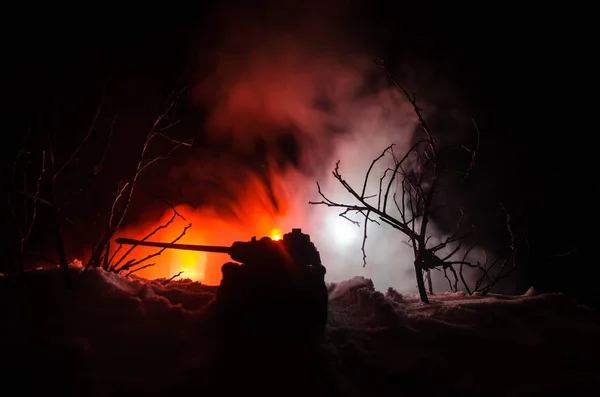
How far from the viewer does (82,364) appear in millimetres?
2426

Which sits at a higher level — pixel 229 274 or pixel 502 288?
pixel 229 274

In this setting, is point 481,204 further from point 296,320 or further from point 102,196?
point 102,196

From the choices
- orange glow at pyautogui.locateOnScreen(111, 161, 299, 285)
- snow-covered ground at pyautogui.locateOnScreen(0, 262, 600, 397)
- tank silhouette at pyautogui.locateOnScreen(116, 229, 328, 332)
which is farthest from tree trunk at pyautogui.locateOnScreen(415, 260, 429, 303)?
orange glow at pyautogui.locateOnScreen(111, 161, 299, 285)

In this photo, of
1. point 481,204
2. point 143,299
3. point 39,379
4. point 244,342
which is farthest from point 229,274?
point 481,204

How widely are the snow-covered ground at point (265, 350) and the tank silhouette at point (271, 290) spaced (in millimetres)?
216

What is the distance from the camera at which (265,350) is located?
2.89 meters

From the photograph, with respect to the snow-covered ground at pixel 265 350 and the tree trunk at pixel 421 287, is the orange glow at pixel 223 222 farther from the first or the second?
the snow-covered ground at pixel 265 350

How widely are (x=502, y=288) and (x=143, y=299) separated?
12.4 metres

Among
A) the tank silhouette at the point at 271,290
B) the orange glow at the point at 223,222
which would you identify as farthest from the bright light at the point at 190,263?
the tank silhouette at the point at 271,290

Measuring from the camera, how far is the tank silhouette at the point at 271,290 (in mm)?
3113

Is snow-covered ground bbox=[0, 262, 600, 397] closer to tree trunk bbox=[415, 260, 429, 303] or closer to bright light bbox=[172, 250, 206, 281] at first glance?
tree trunk bbox=[415, 260, 429, 303]

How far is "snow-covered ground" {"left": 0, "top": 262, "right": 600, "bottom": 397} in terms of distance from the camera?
8.00 ft

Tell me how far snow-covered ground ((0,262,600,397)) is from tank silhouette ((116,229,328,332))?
8.5 inches

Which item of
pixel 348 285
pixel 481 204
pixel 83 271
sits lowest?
pixel 348 285
